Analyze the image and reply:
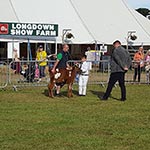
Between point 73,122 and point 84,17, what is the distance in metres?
20.1

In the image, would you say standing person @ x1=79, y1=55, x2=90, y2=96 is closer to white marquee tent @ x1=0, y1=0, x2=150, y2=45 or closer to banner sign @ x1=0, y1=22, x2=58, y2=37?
banner sign @ x1=0, y1=22, x2=58, y2=37

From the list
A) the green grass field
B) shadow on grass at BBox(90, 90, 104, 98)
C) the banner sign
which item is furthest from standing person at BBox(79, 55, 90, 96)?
the banner sign

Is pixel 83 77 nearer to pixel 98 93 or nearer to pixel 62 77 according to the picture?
pixel 98 93

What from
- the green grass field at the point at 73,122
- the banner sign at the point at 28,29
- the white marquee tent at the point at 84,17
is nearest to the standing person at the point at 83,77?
the green grass field at the point at 73,122

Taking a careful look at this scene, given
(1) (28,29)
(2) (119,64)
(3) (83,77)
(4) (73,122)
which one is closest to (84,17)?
(1) (28,29)

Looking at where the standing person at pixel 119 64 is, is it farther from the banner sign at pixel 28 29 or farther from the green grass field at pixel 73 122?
the banner sign at pixel 28 29

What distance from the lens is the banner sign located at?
79.9ft

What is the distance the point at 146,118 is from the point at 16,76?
805 centimetres

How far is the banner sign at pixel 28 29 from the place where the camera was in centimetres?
2434

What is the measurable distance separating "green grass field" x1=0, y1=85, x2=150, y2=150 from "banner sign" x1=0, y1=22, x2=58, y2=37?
409 inches

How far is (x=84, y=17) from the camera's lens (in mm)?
29078

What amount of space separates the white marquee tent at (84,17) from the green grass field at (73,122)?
13.6 m

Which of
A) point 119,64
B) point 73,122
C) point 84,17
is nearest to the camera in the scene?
point 73,122

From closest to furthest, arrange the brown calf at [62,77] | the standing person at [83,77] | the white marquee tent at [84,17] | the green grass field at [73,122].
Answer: the green grass field at [73,122] < the brown calf at [62,77] < the standing person at [83,77] < the white marquee tent at [84,17]
